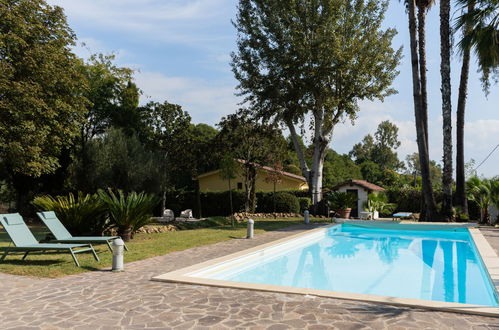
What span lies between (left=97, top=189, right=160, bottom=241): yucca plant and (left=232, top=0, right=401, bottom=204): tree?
41.9 ft

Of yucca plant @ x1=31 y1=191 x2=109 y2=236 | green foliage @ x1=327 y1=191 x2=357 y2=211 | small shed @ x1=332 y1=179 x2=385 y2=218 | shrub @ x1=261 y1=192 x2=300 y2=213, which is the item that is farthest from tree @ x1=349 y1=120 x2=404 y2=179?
yucca plant @ x1=31 y1=191 x2=109 y2=236

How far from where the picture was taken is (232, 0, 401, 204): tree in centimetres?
2147

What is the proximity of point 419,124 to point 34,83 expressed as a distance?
19.4 meters

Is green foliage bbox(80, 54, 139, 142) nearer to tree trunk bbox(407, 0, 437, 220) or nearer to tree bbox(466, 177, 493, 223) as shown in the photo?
tree trunk bbox(407, 0, 437, 220)

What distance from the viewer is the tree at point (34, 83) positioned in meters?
17.5

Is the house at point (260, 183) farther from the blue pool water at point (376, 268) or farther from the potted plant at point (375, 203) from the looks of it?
the blue pool water at point (376, 268)

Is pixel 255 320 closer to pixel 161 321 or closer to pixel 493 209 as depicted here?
pixel 161 321

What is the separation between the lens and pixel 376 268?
9852mm

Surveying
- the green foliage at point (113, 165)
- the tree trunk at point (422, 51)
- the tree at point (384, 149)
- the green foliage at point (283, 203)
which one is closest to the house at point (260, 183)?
the green foliage at point (283, 203)

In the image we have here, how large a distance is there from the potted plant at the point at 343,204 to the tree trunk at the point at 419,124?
154 inches

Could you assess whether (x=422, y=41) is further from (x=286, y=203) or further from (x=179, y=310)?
(x=179, y=310)

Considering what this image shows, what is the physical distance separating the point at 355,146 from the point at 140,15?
75.7 metres

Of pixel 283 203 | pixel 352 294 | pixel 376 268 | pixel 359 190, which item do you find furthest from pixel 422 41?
pixel 352 294

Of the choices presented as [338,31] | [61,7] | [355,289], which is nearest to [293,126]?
[338,31]
